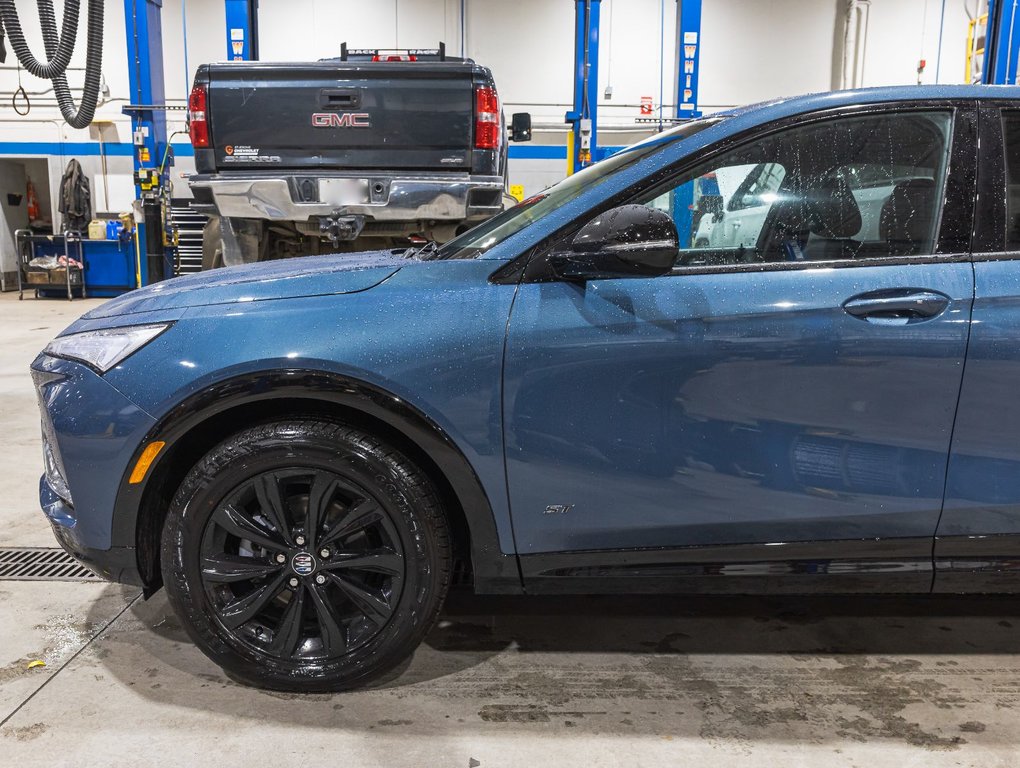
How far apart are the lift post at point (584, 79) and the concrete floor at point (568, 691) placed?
6846mm

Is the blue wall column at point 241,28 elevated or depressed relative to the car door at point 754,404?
elevated

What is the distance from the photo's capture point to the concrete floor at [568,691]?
1987 millimetres

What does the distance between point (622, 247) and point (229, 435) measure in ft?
3.70

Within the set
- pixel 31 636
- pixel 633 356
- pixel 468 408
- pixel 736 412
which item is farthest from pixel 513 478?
pixel 31 636

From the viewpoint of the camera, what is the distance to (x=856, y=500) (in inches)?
80.3

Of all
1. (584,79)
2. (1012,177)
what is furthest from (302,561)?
(584,79)

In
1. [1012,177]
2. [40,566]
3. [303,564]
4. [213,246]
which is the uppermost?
[1012,177]

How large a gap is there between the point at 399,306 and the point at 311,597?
0.81 m

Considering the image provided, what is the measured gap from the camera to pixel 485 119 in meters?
5.58

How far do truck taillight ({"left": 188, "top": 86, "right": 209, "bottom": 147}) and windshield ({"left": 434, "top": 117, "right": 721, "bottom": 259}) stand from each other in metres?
3.68

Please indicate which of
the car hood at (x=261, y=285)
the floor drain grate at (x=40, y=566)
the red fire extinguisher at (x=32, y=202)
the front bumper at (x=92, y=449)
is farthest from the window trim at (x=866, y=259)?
the red fire extinguisher at (x=32, y=202)

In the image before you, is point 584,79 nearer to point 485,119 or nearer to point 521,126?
point 521,126

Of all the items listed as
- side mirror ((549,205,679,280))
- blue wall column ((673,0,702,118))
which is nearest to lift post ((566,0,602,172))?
blue wall column ((673,0,702,118))

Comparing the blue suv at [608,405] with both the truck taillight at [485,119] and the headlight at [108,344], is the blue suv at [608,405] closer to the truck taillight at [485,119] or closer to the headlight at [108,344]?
the headlight at [108,344]
